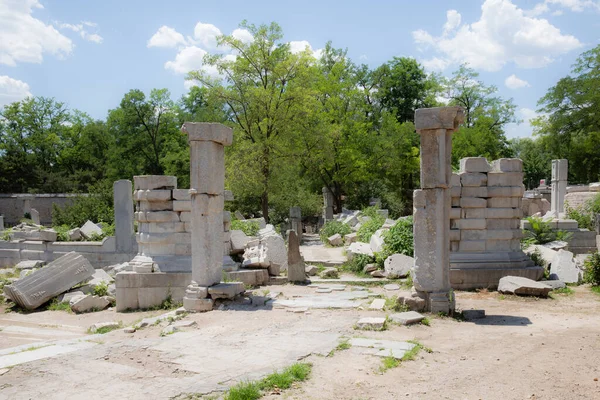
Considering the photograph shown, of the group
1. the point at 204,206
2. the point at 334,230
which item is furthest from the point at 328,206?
the point at 204,206

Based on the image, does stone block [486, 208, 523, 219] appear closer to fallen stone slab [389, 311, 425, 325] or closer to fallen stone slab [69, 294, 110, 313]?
fallen stone slab [389, 311, 425, 325]

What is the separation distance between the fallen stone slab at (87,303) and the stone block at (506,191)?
9265 mm

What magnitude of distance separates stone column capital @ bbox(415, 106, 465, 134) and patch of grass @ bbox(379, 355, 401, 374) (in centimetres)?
404

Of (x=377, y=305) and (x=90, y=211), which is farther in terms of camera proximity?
(x=90, y=211)

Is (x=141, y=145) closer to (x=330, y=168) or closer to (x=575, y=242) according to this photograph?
(x=330, y=168)

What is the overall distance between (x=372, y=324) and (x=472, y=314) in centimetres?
195

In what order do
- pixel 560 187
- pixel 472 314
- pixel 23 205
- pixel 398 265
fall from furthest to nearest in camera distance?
pixel 23 205
pixel 560 187
pixel 398 265
pixel 472 314

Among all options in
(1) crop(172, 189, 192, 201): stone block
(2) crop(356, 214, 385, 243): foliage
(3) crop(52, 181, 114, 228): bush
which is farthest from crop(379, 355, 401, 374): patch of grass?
(3) crop(52, 181, 114, 228): bush

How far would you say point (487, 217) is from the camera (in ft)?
34.7

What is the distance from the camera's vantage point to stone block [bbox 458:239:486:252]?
10.5m

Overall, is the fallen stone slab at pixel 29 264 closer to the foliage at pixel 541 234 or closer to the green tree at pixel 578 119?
the foliage at pixel 541 234

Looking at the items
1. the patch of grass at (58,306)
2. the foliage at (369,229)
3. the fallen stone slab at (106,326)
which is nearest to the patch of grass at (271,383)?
the fallen stone slab at (106,326)

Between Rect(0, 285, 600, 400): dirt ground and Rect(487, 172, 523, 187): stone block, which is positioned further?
Rect(487, 172, 523, 187): stone block

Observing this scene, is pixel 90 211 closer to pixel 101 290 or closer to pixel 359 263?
pixel 101 290
